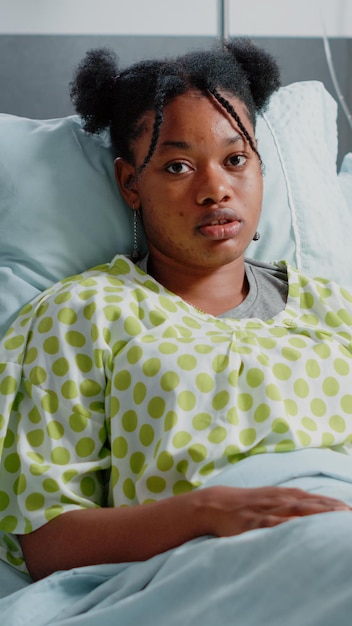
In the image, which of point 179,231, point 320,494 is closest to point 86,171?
point 179,231

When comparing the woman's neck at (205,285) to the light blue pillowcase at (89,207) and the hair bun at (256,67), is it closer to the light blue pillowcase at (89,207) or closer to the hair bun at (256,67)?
the light blue pillowcase at (89,207)

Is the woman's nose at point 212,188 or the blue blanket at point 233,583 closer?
the blue blanket at point 233,583

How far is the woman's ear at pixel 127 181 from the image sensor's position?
1.59 metres

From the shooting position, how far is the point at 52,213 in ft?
5.21

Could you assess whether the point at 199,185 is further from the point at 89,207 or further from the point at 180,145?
the point at 89,207

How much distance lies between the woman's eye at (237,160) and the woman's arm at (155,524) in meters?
0.53

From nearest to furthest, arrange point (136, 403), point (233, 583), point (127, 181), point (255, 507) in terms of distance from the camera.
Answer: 1. point (233, 583)
2. point (255, 507)
3. point (136, 403)
4. point (127, 181)

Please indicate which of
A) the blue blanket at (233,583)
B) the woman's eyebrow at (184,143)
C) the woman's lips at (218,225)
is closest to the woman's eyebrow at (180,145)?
the woman's eyebrow at (184,143)

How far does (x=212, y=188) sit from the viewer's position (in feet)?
4.79

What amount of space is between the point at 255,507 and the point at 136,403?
0.25 metres

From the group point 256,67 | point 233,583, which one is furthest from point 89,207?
point 233,583

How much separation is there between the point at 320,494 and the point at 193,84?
0.66 meters

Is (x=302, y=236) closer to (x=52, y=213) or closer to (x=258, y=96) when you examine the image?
(x=258, y=96)

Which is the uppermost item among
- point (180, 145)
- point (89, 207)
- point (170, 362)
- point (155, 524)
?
point (180, 145)
